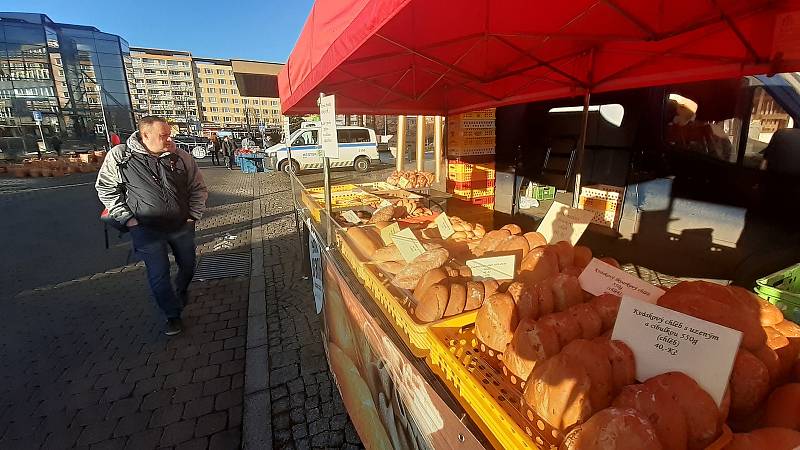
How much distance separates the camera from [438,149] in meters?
7.68

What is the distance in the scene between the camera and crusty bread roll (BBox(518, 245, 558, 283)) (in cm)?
131

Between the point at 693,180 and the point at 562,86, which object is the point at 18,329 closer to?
the point at 562,86

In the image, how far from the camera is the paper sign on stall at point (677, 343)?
29.5 inches

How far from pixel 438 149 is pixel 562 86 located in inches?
166

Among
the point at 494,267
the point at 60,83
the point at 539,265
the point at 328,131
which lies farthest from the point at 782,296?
the point at 60,83

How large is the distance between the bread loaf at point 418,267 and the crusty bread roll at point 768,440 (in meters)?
1.02

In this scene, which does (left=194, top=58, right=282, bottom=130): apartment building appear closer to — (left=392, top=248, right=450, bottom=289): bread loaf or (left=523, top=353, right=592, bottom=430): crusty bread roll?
(left=392, top=248, right=450, bottom=289): bread loaf

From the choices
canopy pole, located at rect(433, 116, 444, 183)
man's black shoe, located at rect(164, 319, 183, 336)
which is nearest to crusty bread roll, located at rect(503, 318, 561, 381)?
man's black shoe, located at rect(164, 319, 183, 336)

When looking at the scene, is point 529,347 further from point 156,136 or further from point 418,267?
point 156,136

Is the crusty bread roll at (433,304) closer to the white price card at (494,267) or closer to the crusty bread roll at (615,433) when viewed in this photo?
the white price card at (494,267)

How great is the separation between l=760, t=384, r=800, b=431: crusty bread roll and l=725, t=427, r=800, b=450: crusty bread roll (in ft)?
0.32

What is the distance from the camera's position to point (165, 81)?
276ft

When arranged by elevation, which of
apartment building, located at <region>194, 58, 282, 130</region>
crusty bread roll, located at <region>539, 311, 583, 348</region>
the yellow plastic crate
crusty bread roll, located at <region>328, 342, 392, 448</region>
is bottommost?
crusty bread roll, located at <region>328, 342, 392, 448</region>

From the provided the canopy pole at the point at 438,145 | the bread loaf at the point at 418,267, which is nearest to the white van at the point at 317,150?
the canopy pole at the point at 438,145
